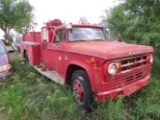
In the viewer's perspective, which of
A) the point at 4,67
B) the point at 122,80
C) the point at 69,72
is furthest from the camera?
the point at 4,67

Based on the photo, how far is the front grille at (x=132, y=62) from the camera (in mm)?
3519

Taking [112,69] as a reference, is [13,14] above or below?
above

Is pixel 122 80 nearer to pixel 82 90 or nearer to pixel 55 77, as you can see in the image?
pixel 82 90

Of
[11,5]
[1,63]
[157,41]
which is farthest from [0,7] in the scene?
[157,41]

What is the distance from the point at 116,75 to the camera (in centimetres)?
341

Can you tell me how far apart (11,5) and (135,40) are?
25.2 meters

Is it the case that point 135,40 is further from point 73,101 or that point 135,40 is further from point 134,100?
point 73,101

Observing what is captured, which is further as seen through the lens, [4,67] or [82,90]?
[4,67]

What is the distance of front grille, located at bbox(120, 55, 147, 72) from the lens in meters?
3.52

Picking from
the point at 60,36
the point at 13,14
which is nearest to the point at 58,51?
the point at 60,36

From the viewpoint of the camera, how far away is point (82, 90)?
3.83 metres

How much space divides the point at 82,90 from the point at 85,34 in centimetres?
179

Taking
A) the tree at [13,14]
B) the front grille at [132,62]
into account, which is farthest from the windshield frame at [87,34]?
the tree at [13,14]

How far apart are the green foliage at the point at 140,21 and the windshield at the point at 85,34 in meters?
1.88
